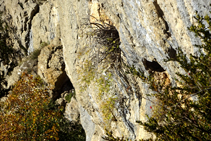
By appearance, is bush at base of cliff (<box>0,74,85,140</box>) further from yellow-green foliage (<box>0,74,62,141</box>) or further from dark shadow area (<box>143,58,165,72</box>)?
dark shadow area (<box>143,58,165,72</box>)

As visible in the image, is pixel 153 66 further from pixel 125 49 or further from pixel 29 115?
pixel 29 115

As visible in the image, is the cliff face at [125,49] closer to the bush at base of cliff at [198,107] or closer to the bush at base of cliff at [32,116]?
the bush at base of cliff at [198,107]

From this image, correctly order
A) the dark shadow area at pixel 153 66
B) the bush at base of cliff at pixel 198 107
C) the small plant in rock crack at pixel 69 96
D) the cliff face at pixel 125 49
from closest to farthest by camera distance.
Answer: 1. the bush at base of cliff at pixel 198 107
2. the cliff face at pixel 125 49
3. the dark shadow area at pixel 153 66
4. the small plant in rock crack at pixel 69 96

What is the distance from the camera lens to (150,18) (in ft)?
11.1

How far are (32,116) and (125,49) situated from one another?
20.8 feet

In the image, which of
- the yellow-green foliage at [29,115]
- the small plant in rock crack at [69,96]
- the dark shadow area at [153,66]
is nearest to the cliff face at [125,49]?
the dark shadow area at [153,66]

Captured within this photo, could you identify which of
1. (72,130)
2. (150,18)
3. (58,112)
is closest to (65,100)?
(58,112)

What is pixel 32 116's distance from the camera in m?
8.78

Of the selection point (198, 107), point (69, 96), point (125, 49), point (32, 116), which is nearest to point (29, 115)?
point (32, 116)

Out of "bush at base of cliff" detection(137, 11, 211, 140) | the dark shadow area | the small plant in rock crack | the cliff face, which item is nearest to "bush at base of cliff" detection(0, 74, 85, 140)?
the small plant in rock crack

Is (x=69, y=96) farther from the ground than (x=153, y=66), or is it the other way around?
(x=69, y=96)

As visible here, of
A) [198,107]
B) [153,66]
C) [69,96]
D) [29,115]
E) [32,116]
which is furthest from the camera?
[69,96]

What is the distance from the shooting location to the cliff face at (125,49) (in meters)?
3.18

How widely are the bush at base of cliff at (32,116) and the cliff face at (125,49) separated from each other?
2.84 meters
